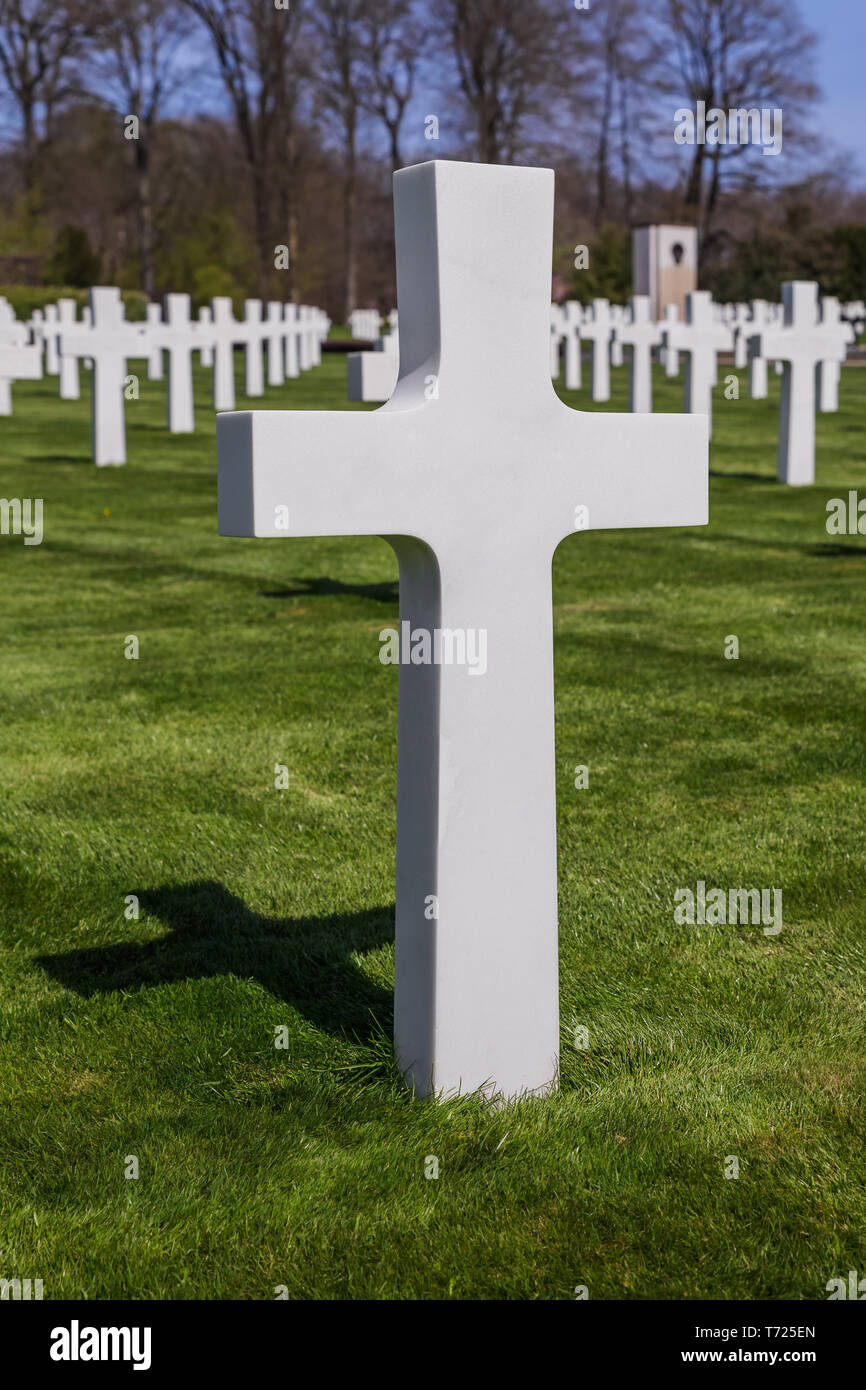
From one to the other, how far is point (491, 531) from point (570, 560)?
7386mm

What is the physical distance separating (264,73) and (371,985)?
43.7 m

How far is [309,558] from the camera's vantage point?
1020 centimetres

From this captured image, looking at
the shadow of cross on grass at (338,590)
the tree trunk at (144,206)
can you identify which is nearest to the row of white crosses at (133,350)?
the shadow of cross on grass at (338,590)

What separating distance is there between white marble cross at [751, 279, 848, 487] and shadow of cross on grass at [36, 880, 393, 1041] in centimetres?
1076

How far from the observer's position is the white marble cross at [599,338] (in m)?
22.9

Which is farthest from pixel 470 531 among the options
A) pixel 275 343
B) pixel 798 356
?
pixel 275 343

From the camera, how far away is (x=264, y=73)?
140ft

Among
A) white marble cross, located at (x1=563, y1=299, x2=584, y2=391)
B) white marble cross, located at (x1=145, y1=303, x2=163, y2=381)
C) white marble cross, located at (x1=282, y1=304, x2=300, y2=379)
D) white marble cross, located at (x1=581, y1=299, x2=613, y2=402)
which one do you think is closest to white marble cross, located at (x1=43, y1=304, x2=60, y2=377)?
white marble cross, located at (x1=145, y1=303, x2=163, y2=381)

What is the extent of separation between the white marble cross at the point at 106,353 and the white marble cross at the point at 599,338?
9148 mm

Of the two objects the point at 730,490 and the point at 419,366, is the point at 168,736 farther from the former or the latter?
the point at 730,490

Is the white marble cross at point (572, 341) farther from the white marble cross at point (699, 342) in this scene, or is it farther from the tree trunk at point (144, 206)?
the tree trunk at point (144, 206)

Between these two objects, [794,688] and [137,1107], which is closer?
[137,1107]

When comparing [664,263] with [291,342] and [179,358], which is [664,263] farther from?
[179,358]
